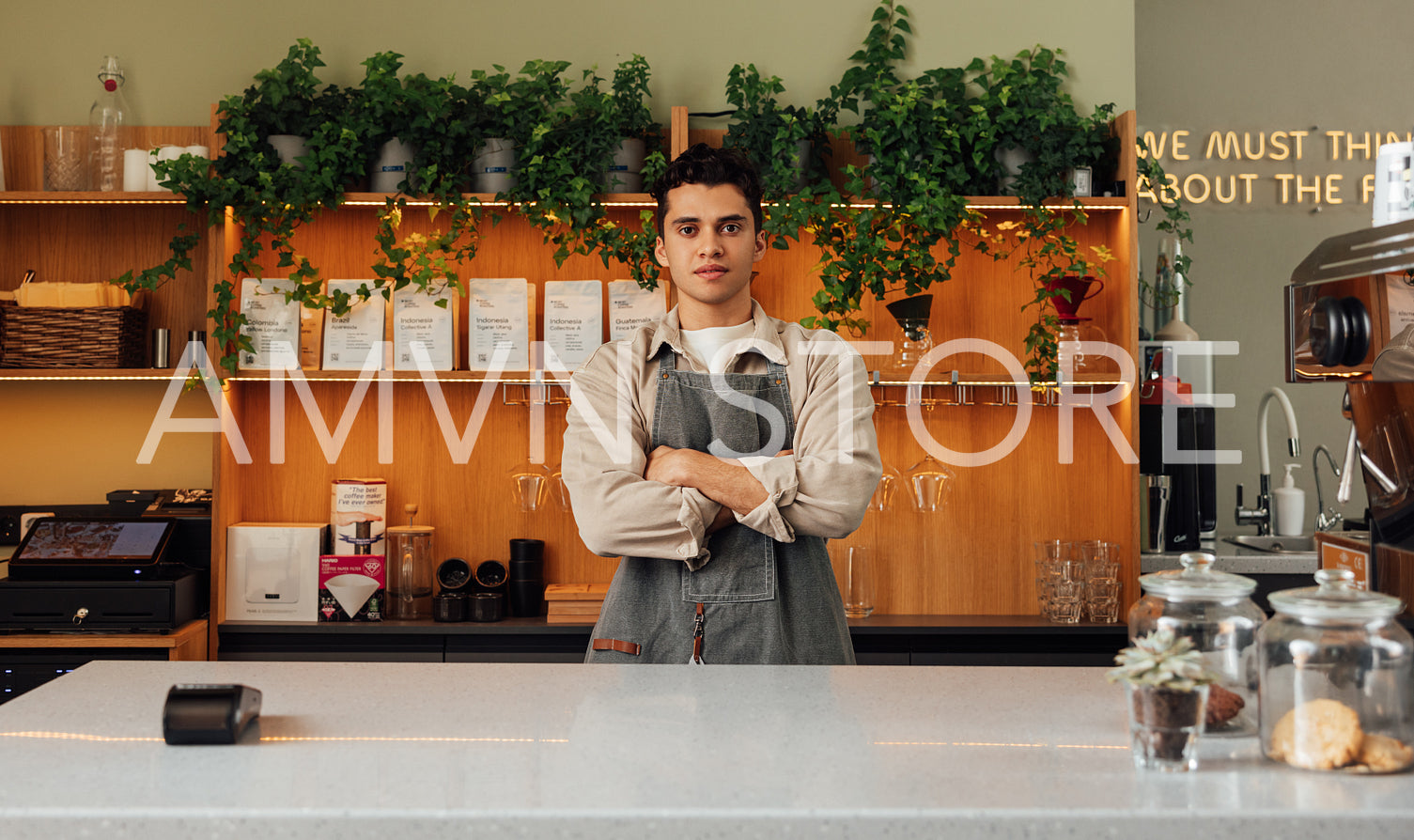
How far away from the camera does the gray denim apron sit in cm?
194

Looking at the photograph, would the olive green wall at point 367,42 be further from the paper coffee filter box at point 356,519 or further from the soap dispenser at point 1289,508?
the soap dispenser at point 1289,508

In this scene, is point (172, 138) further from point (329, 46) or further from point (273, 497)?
point (273, 497)

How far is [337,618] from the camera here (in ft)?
10.6

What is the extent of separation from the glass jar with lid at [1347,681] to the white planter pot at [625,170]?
96.8 inches

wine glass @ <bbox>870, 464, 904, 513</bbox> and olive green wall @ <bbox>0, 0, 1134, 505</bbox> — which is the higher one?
olive green wall @ <bbox>0, 0, 1134, 505</bbox>

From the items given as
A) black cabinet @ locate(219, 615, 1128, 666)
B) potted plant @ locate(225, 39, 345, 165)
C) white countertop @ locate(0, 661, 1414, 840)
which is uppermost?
potted plant @ locate(225, 39, 345, 165)

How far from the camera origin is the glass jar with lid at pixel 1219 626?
1142 mm

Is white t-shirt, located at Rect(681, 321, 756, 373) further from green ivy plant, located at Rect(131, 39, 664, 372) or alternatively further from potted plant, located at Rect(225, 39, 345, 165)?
potted plant, located at Rect(225, 39, 345, 165)

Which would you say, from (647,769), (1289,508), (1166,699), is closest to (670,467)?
(647,769)

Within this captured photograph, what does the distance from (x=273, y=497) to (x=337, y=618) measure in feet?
1.71

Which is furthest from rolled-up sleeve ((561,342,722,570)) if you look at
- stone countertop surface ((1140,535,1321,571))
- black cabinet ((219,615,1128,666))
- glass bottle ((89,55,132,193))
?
glass bottle ((89,55,132,193))

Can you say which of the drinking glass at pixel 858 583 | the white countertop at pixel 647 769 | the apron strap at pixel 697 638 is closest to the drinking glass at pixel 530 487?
the drinking glass at pixel 858 583

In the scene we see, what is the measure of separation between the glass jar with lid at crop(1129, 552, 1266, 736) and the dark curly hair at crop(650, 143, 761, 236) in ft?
3.95

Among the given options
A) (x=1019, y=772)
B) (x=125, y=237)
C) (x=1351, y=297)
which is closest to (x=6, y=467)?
(x=125, y=237)
